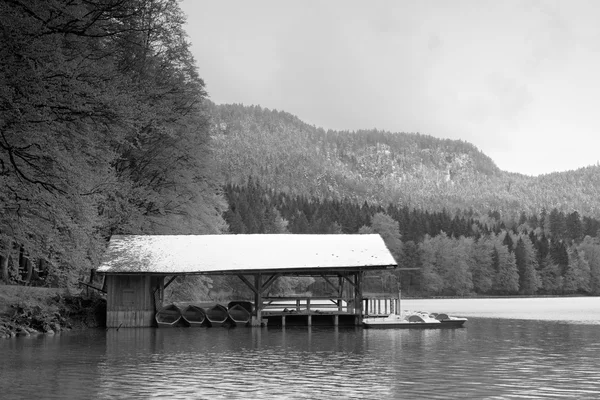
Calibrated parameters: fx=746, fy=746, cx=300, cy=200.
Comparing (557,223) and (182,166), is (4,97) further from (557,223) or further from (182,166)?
(557,223)

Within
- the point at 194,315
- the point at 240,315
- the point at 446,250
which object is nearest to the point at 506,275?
the point at 446,250

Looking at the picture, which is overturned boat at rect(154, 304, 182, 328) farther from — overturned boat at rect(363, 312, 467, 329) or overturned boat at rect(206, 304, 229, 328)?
overturned boat at rect(363, 312, 467, 329)

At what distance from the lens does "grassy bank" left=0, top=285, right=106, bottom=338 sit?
99.0 ft

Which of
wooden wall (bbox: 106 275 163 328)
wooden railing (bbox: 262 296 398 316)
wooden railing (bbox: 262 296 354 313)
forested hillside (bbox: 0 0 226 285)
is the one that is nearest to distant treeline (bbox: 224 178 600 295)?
wooden railing (bbox: 262 296 398 316)

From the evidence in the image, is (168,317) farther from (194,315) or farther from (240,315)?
(240,315)

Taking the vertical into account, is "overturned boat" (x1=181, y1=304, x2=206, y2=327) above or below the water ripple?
above

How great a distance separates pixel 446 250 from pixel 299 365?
93.9 metres

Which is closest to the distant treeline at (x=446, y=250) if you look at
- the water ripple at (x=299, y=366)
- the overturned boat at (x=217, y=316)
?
the overturned boat at (x=217, y=316)

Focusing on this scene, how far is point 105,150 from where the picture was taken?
24469mm

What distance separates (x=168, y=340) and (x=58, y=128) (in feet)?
41.6

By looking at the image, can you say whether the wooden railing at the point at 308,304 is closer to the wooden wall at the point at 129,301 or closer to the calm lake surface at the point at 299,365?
the calm lake surface at the point at 299,365

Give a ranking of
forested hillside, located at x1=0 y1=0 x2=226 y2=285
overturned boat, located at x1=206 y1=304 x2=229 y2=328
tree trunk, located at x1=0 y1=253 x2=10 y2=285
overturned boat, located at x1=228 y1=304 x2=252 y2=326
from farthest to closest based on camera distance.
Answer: overturned boat, located at x1=228 y1=304 x2=252 y2=326 < overturned boat, located at x1=206 y1=304 x2=229 y2=328 < tree trunk, located at x1=0 y1=253 x2=10 y2=285 < forested hillside, located at x1=0 y1=0 x2=226 y2=285

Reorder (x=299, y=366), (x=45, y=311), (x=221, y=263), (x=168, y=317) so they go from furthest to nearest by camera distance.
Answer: (x=168, y=317), (x=221, y=263), (x=45, y=311), (x=299, y=366)

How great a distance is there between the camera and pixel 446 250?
11256 cm
